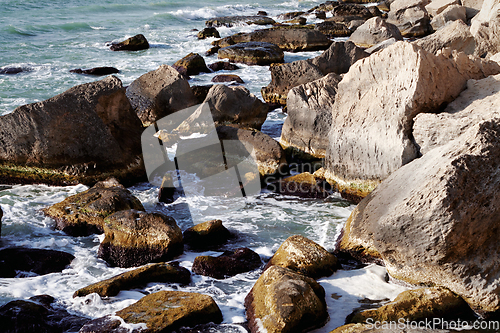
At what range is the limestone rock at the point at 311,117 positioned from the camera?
847cm

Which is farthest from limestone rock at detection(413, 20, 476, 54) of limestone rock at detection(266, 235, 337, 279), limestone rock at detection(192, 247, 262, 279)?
limestone rock at detection(192, 247, 262, 279)

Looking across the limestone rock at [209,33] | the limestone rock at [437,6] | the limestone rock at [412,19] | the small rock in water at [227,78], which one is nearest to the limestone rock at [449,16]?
the limestone rock at [412,19]

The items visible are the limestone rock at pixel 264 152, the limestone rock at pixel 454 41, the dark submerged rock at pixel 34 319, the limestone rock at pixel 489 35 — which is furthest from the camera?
the limestone rock at pixel 489 35

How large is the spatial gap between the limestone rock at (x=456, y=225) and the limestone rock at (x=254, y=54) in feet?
42.0

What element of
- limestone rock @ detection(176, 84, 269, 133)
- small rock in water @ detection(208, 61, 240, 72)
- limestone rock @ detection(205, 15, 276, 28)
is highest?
limestone rock @ detection(205, 15, 276, 28)

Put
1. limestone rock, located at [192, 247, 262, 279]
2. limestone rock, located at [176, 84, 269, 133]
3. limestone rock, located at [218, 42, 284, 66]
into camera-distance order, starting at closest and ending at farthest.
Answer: limestone rock, located at [192, 247, 262, 279] → limestone rock, located at [176, 84, 269, 133] → limestone rock, located at [218, 42, 284, 66]

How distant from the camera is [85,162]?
788 centimetres

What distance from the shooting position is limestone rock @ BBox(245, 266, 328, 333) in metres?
4.01

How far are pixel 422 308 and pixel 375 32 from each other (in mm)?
15833

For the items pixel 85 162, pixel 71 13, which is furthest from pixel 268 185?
pixel 71 13

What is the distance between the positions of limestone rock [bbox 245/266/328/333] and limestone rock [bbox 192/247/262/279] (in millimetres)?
721

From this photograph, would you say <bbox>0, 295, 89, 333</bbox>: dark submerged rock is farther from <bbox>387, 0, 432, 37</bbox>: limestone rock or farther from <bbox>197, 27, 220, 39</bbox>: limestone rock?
<bbox>387, 0, 432, 37</bbox>: limestone rock

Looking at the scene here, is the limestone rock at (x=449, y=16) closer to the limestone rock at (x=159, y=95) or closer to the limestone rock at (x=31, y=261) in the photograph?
the limestone rock at (x=159, y=95)

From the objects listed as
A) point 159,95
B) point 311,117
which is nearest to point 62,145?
point 159,95
